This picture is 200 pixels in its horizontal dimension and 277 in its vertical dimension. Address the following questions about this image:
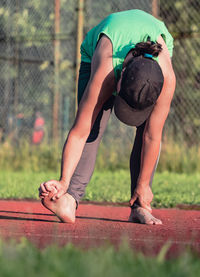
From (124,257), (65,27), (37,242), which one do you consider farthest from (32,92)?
(124,257)

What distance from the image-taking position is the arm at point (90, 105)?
3.57m

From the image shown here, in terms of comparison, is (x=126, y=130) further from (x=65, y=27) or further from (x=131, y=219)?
(x=131, y=219)

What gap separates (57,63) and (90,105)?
20.7 feet

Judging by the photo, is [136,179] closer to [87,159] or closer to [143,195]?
[143,195]

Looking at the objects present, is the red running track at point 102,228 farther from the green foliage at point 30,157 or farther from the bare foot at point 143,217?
the green foliage at point 30,157

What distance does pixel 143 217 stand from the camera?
3949mm

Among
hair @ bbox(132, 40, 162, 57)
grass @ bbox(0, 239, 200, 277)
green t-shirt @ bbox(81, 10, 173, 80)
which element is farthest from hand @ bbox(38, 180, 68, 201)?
grass @ bbox(0, 239, 200, 277)

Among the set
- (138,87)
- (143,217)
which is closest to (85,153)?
(143,217)

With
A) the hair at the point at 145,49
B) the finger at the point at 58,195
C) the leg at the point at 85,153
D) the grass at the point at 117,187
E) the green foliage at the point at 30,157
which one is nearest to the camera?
the hair at the point at 145,49

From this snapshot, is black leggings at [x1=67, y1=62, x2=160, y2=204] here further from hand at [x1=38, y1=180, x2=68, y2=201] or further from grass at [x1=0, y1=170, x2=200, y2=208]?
grass at [x1=0, y1=170, x2=200, y2=208]

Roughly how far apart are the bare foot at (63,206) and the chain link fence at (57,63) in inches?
194

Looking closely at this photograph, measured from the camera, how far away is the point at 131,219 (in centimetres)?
408

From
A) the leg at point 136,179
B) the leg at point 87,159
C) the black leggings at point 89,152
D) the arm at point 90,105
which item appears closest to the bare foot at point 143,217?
the leg at point 136,179

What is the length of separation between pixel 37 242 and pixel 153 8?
6.36 meters
